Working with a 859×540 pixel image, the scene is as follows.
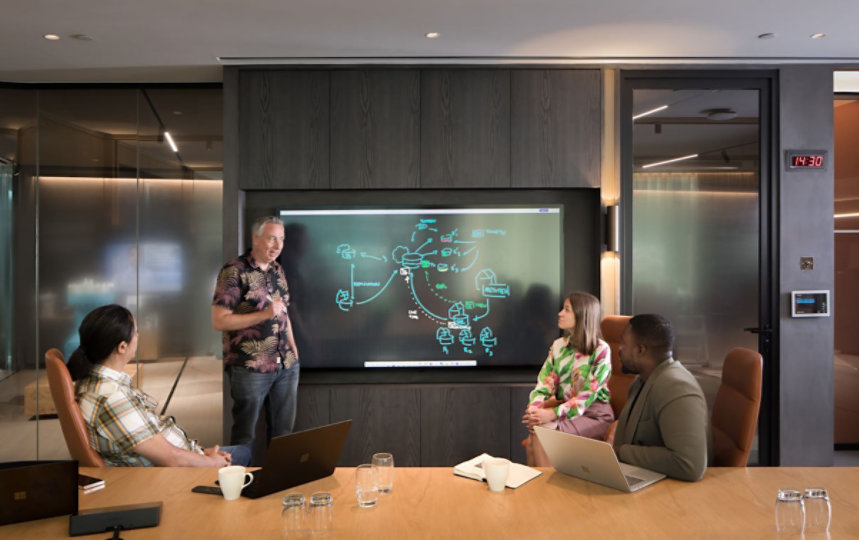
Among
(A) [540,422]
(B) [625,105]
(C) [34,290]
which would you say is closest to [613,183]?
(B) [625,105]

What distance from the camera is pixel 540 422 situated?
3539mm

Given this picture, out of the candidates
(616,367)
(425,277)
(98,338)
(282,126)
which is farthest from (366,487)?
(282,126)

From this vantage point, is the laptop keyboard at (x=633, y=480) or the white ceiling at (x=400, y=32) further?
the white ceiling at (x=400, y=32)

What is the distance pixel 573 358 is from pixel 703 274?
1.62 m

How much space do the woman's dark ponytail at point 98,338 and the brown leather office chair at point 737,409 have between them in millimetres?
2296

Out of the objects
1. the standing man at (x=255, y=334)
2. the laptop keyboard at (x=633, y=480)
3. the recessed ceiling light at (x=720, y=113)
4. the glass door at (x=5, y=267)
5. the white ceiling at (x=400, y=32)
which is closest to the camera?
the laptop keyboard at (x=633, y=480)

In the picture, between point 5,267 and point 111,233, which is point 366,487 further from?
point 5,267

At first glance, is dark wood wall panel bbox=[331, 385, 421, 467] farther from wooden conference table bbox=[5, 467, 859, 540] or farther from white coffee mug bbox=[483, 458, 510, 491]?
white coffee mug bbox=[483, 458, 510, 491]

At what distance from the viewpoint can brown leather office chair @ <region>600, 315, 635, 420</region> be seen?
12.1 feet

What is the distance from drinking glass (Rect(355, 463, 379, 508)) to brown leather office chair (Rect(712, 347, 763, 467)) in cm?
137

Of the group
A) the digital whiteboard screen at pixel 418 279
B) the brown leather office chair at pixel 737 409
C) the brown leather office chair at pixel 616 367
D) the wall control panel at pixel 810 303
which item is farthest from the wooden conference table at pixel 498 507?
the wall control panel at pixel 810 303

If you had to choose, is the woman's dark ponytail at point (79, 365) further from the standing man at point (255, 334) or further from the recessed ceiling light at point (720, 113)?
the recessed ceiling light at point (720, 113)

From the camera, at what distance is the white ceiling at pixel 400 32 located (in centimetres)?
352

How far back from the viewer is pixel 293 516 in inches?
71.1
